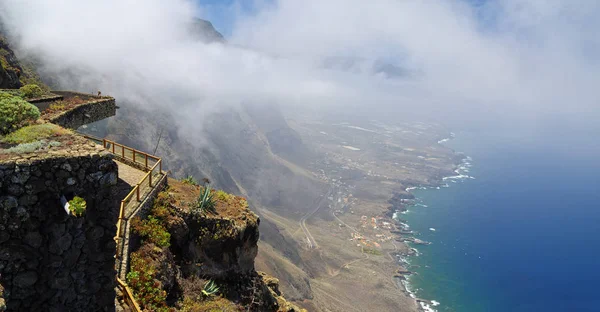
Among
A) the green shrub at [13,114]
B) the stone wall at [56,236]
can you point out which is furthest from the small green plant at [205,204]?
the green shrub at [13,114]

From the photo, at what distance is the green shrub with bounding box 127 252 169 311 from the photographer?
12951 millimetres

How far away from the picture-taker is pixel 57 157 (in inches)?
436

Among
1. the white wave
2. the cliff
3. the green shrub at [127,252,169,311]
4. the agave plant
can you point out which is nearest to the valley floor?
the white wave

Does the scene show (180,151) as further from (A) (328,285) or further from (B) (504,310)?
(B) (504,310)

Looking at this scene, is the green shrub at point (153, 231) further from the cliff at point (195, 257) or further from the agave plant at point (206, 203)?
the agave plant at point (206, 203)

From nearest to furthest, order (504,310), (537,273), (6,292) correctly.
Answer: (6,292)
(504,310)
(537,273)

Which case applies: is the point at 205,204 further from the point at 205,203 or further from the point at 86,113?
the point at 86,113

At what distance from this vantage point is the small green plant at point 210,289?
16.5 metres

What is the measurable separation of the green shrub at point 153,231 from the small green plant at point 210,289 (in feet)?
8.63

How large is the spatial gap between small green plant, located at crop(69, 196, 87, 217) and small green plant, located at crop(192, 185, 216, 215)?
688cm

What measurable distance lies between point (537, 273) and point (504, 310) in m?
36.8

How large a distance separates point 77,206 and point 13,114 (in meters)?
7.07

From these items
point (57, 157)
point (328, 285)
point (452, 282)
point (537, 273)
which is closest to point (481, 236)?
point (537, 273)

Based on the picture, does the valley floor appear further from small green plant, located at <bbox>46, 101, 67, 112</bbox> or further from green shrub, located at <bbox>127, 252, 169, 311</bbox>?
green shrub, located at <bbox>127, 252, 169, 311</bbox>
